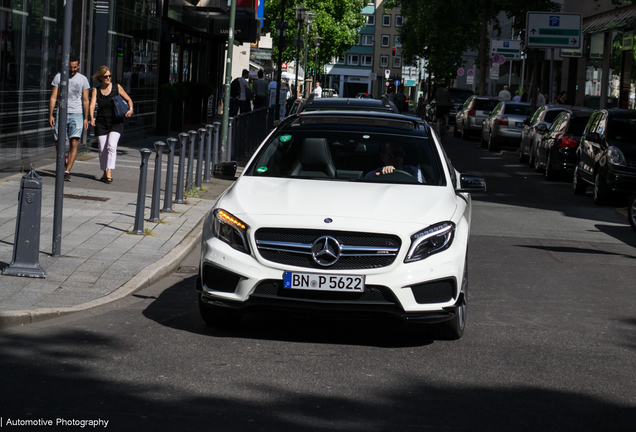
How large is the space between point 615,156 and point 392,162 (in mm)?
10189

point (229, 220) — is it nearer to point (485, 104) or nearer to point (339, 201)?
point (339, 201)

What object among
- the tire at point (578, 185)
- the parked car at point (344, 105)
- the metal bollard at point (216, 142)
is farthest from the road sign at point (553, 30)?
the parked car at point (344, 105)

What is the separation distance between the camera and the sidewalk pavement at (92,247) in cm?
708

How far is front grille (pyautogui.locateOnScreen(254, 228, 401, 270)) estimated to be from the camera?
5.95 metres

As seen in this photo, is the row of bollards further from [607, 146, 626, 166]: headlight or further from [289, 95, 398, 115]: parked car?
[607, 146, 626, 166]: headlight

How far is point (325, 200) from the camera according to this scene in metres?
6.33

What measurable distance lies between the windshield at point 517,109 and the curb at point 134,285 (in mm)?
21425

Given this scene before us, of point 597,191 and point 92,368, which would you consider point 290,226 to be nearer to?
point 92,368

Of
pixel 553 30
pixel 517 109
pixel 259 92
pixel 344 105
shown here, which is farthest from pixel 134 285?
pixel 553 30

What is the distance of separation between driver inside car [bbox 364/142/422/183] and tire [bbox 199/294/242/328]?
→ 1589 mm

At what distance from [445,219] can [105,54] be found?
1509 cm

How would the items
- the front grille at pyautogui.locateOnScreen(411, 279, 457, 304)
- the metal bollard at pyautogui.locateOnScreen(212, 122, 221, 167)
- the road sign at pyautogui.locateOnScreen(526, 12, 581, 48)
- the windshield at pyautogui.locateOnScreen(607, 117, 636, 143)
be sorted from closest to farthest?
the front grille at pyautogui.locateOnScreen(411, 279, 457, 304)
the metal bollard at pyautogui.locateOnScreen(212, 122, 221, 167)
the windshield at pyautogui.locateOnScreen(607, 117, 636, 143)
the road sign at pyautogui.locateOnScreen(526, 12, 581, 48)

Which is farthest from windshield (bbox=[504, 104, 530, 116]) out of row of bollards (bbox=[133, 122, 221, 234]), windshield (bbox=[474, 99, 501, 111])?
row of bollards (bbox=[133, 122, 221, 234])

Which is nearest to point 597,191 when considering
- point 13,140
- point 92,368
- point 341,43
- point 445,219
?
point 13,140
